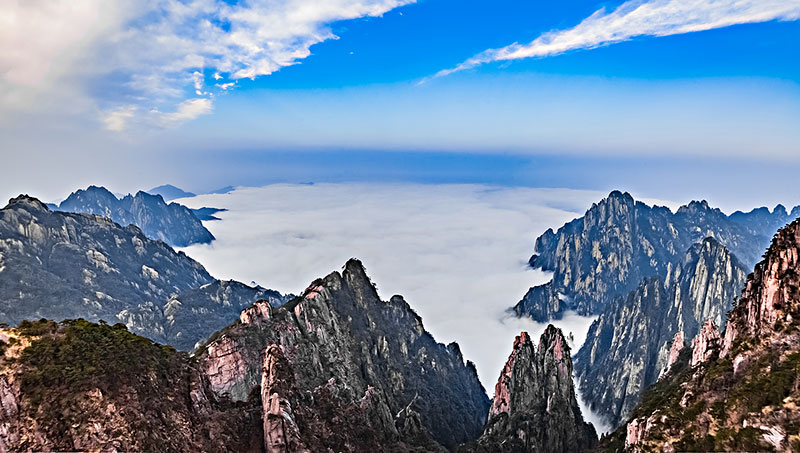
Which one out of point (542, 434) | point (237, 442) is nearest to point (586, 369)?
point (542, 434)

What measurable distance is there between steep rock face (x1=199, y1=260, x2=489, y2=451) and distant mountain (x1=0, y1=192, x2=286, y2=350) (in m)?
68.4

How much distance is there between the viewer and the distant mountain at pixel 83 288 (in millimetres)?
149125

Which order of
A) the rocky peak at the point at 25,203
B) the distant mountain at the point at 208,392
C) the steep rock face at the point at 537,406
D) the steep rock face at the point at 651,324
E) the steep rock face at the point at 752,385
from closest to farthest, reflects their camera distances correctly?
the steep rock face at the point at 752,385, the distant mountain at the point at 208,392, the steep rock face at the point at 537,406, the steep rock face at the point at 651,324, the rocky peak at the point at 25,203

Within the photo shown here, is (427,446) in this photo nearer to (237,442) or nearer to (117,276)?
(237,442)

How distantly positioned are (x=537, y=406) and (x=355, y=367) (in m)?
31.8

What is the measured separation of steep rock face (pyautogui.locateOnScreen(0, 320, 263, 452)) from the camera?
31000 mm

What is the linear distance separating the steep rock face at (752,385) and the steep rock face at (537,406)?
2657 centimetres

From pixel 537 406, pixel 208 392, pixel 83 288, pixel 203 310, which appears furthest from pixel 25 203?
pixel 537 406

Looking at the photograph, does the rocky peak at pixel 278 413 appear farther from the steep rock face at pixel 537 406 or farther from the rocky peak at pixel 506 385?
the rocky peak at pixel 506 385

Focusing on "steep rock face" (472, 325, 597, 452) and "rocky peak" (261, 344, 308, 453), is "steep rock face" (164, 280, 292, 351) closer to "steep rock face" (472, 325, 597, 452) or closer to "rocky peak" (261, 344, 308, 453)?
"steep rock face" (472, 325, 597, 452)

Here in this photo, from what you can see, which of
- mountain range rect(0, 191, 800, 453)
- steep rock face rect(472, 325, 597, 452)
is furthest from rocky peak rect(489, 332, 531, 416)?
mountain range rect(0, 191, 800, 453)

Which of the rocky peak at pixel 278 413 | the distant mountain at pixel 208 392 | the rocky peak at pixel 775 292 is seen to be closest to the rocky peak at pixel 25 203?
the distant mountain at pixel 208 392

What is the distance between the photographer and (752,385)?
36.0 m

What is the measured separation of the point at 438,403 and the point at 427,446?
28.3 meters
